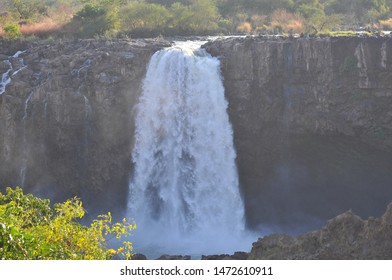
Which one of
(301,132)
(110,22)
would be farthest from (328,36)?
(110,22)

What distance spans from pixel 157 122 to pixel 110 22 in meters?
10.4

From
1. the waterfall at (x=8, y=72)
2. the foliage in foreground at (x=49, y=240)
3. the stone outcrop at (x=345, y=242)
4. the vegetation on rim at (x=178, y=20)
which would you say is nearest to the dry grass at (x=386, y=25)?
the vegetation on rim at (x=178, y=20)

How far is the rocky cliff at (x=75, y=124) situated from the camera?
21594 mm

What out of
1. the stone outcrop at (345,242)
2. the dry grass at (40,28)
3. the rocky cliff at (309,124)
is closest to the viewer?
the stone outcrop at (345,242)

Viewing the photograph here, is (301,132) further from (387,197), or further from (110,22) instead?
(110,22)

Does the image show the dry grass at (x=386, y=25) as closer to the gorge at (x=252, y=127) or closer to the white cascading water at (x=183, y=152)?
the gorge at (x=252, y=127)

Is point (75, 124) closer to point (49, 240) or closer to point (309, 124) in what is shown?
point (309, 124)

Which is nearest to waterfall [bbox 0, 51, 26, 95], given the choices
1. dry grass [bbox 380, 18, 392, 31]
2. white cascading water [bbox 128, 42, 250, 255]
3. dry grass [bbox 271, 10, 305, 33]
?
white cascading water [bbox 128, 42, 250, 255]

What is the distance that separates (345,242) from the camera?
12.3m

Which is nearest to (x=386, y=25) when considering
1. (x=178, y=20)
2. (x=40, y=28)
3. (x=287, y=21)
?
(x=287, y=21)

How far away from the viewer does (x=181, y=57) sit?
69.1ft

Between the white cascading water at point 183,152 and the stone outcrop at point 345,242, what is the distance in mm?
6803

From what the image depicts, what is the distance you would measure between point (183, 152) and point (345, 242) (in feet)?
32.7

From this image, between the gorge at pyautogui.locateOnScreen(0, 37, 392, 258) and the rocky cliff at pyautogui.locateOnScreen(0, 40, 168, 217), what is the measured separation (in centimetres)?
4
